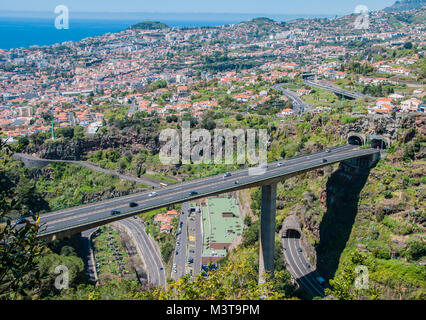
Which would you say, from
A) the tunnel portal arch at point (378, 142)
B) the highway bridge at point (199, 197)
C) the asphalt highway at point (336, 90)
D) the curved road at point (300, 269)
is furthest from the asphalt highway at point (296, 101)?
the curved road at point (300, 269)

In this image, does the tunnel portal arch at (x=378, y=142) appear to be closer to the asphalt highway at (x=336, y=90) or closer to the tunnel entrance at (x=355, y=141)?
the tunnel entrance at (x=355, y=141)

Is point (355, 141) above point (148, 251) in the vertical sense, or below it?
above

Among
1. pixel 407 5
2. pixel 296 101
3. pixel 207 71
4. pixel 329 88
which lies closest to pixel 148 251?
pixel 296 101

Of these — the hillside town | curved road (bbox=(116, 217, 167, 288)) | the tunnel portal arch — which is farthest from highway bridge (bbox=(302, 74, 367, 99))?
curved road (bbox=(116, 217, 167, 288))

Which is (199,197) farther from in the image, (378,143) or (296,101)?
(296,101)

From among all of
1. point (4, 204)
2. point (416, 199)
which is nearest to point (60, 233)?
point (4, 204)

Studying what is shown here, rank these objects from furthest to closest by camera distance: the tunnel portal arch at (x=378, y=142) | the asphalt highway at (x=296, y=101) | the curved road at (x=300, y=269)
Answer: the asphalt highway at (x=296, y=101), the tunnel portal arch at (x=378, y=142), the curved road at (x=300, y=269)

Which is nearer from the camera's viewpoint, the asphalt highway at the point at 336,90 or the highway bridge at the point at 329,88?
the asphalt highway at the point at 336,90
